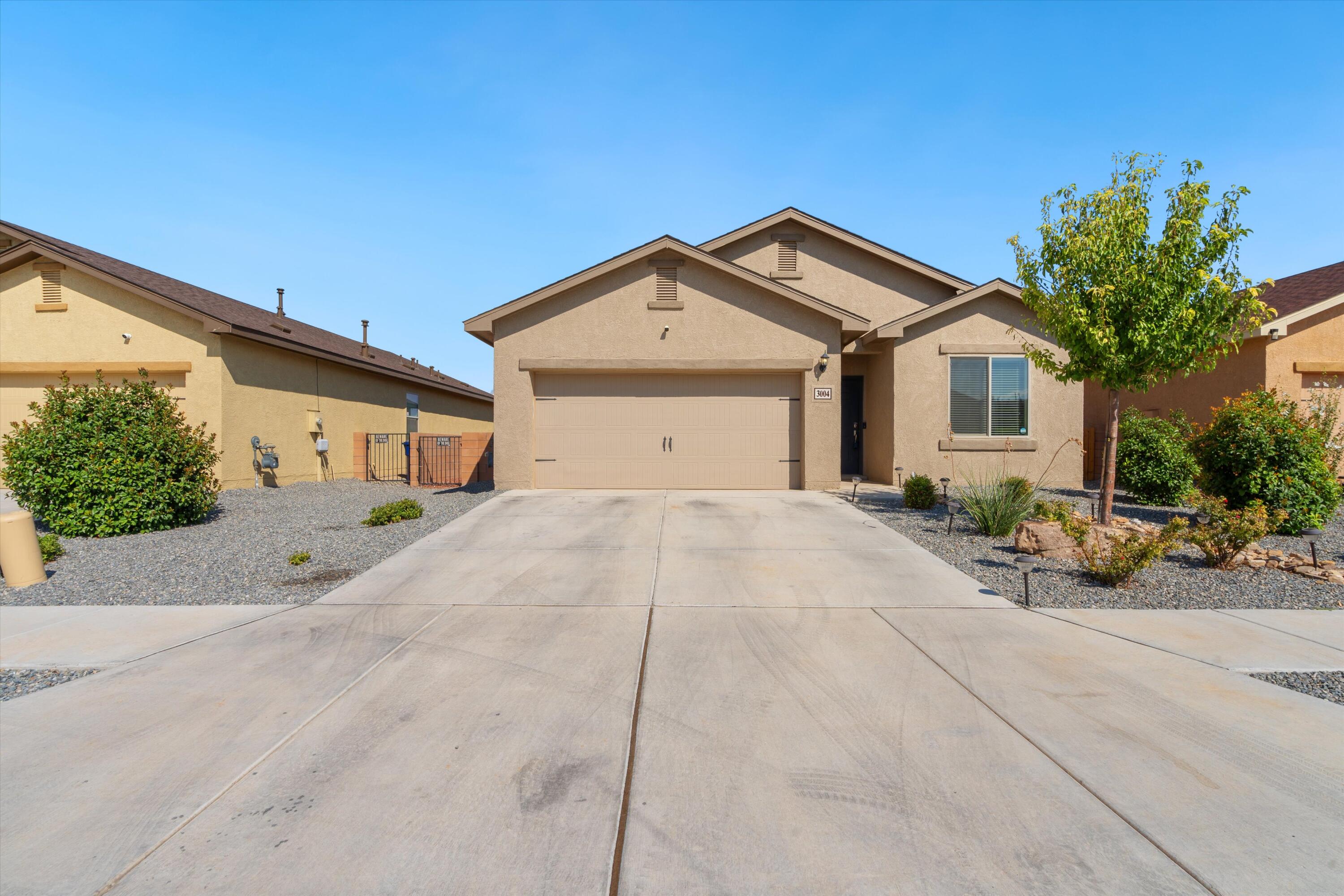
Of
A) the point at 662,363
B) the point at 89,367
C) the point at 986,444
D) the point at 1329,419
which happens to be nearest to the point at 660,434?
the point at 662,363

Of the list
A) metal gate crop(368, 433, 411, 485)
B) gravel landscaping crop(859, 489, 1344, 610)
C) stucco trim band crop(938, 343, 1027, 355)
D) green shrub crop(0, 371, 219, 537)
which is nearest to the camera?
gravel landscaping crop(859, 489, 1344, 610)

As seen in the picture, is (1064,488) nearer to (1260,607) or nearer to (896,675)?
(1260,607)

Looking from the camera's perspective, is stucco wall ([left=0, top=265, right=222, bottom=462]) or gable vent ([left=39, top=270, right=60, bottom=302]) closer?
stucco wall ([left=0, top=265, right=222, bottom=462])

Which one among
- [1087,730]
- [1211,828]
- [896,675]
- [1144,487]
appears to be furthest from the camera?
[1144,487]

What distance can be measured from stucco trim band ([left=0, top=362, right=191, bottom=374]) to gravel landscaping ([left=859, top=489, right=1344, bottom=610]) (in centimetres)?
1477

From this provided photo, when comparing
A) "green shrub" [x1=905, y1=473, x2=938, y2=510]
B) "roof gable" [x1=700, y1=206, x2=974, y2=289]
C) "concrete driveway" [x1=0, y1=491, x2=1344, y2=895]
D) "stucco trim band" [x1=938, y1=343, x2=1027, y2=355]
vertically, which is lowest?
"concrete driveway" [x1=0, y1=491, x2=1344, y2=895]

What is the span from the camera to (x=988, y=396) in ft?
45.3

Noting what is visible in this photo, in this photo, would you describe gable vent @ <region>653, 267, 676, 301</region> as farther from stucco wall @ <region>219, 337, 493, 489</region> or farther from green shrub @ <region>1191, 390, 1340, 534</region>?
green shrub @ <region>1191, 390, 1340, 534</region>

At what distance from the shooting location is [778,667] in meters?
4.68

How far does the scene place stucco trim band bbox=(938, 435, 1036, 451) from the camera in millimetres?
13734

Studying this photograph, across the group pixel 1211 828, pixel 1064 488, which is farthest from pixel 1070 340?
pixel 1211 828

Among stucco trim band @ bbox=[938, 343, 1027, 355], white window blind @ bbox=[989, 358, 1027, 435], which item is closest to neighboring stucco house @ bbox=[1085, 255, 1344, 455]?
white window blind @ bbox=[989, 358, 1027, 435]

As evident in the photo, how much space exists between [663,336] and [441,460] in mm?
7972

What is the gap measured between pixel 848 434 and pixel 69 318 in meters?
17.7
